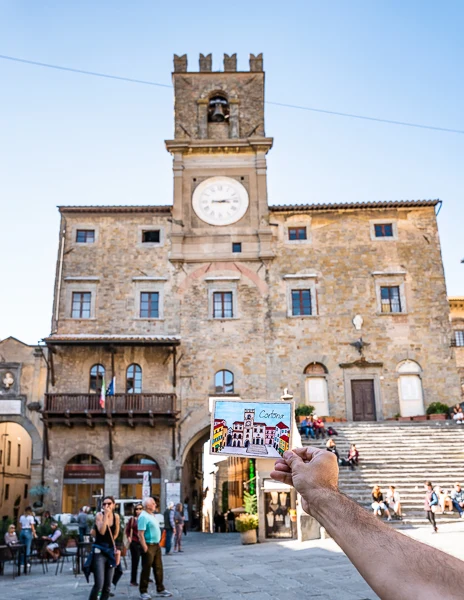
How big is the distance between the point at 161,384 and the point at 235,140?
12.5 m

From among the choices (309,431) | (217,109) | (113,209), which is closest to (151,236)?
(113,209)

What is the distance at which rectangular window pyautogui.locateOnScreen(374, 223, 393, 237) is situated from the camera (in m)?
31.8

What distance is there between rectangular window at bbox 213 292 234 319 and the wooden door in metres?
6.48

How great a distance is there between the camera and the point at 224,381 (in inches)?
1168

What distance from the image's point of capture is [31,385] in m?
29.1

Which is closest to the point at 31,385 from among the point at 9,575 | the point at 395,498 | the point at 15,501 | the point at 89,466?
the point at 89,466

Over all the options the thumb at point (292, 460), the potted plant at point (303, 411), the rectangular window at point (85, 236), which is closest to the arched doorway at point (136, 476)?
the potted plant at point (303, 411)

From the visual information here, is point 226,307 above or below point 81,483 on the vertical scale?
above

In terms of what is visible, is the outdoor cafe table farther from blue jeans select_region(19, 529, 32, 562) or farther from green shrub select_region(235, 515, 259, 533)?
green shrub select_region(235, 515, 259, 533)

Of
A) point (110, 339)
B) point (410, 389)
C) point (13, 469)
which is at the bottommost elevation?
point (13, 469)

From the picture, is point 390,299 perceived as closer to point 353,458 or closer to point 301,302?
point 301,302

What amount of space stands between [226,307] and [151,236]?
17.0 feet

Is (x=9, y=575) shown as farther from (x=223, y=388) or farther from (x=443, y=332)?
(x=443, y=332)

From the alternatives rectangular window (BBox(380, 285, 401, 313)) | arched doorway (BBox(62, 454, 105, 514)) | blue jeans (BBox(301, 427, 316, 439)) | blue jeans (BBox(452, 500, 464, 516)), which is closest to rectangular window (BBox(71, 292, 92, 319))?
arched doorway (BBox(62, 454, 105, 514))
